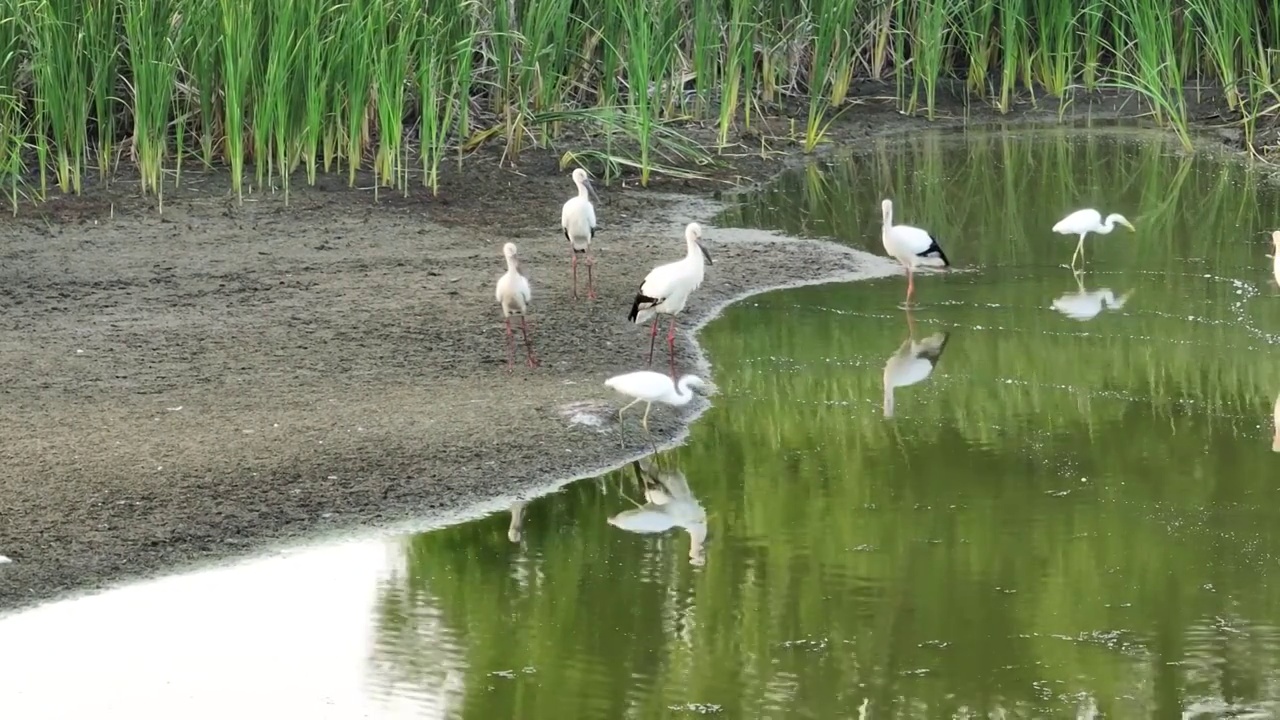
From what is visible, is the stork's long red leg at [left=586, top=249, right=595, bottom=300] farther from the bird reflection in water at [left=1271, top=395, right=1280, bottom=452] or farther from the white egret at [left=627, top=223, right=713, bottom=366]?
the bird reflection in water at [left=1271, top=395, right=1280, bottom=452]

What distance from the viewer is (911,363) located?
8.59 meters

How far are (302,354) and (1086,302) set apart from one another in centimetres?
409

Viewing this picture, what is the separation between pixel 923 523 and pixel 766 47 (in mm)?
9541

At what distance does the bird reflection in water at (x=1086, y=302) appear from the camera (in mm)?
9484

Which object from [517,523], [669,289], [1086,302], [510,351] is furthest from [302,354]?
[1086,302]

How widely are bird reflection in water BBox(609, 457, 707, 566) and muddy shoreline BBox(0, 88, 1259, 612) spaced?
0.19 metres

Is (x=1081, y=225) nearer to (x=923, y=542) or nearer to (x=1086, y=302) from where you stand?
(x=1086, y=302)

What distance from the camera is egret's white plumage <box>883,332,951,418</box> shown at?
8.24 metres

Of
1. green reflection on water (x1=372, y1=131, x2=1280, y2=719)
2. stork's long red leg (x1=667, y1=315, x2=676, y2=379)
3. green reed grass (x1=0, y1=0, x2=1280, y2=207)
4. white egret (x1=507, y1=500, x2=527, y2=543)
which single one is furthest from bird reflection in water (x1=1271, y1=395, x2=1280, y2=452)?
green reed grass (x1=0, y1=0, x2=1280, y2=207)

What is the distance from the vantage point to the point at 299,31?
36.6 feet

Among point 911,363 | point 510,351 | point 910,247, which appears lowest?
point 911,363

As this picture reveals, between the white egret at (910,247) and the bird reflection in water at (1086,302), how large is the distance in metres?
0.72

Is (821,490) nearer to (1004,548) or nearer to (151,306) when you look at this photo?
(1004,548)

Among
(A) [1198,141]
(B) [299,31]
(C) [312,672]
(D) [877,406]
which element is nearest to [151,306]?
(B) [299,31]
